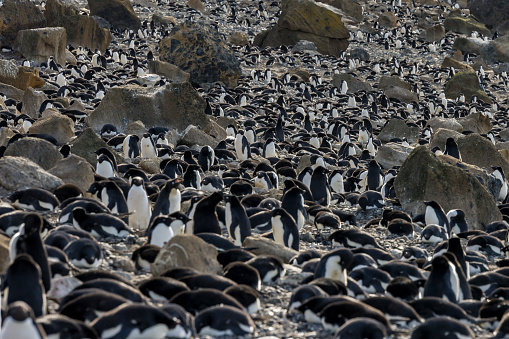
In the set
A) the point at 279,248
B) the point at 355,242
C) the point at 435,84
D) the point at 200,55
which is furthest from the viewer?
the point at 435,84

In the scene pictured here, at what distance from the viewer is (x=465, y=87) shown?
31266 millimetres

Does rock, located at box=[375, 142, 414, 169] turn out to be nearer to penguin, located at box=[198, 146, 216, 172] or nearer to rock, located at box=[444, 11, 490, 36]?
penguin, located at box=[198, 146, 216, 172]

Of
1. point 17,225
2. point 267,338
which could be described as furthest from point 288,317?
point 17,225

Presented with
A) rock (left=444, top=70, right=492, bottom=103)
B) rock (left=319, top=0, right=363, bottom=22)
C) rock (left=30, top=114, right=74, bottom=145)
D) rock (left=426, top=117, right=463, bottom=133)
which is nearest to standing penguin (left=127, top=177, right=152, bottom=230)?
rock (left=30, top=114, right=74, bottom=145)

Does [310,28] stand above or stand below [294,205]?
below

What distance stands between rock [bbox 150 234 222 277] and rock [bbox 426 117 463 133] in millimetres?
17737

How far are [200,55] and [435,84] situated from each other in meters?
14.0

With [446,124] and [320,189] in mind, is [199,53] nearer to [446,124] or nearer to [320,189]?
[446,124]

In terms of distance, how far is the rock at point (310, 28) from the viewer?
35.0 meters

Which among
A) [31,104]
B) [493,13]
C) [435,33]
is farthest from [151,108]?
[493,13]

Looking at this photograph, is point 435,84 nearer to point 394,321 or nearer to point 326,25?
point 326,25

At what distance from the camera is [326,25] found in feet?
117

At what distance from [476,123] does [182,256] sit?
66.3ft

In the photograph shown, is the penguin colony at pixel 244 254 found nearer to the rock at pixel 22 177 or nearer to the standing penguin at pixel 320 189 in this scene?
the standing penguin at pixel 320 189
